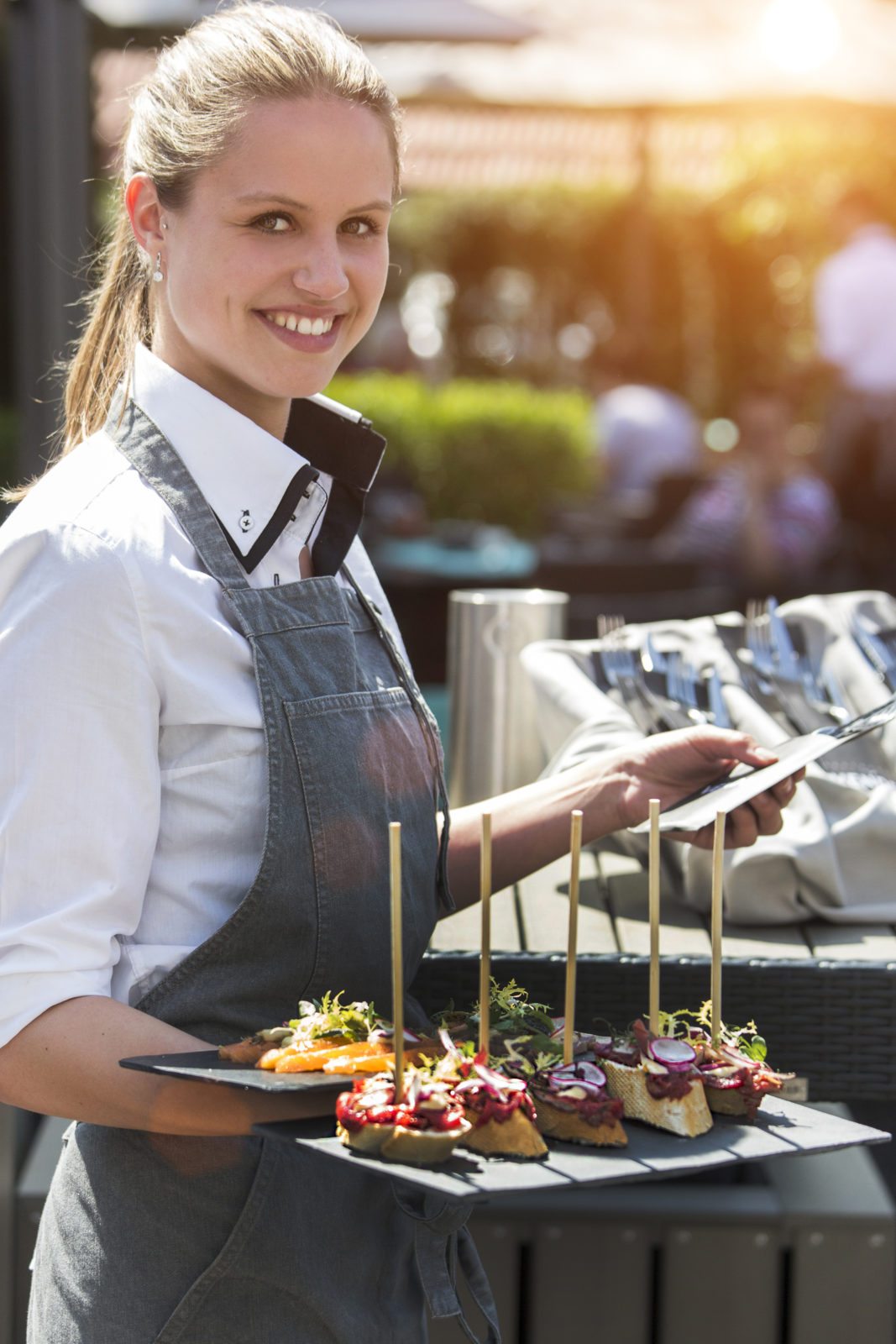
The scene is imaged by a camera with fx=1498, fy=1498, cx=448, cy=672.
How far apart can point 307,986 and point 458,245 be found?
57.4ft

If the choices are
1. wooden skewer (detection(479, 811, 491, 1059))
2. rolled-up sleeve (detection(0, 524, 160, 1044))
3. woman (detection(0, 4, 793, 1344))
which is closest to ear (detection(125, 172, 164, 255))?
woman (detection(0, 4, 793, 1344))

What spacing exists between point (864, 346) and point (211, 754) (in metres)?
5.44

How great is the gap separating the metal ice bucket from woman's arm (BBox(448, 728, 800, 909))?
553 mm

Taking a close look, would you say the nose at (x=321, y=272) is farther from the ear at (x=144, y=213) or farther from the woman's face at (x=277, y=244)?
the ear at (x=144, y=213)

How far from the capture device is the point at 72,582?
Answer: 120cm

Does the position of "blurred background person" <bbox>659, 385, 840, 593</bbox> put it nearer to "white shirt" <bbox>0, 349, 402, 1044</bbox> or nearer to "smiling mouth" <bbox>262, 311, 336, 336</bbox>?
"smiling mouth" <bbox>262, 311, 336, 336</bbox>

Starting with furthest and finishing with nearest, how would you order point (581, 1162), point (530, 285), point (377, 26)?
point (530, 285) → point (377, 26) → point (581, 1162)

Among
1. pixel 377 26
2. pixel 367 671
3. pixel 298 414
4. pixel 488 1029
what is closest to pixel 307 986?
pixel 488 1029

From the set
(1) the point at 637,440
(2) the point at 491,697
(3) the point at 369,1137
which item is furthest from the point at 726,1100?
(1) the point at 637,440

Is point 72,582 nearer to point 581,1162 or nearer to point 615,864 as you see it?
point 581,1162

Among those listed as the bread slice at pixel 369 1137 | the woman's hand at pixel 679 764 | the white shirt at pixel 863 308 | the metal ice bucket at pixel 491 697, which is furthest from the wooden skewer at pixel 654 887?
the white shirt at pixel 863 308

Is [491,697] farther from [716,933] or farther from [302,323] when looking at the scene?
[716,933]

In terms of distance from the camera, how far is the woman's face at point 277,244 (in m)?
1.34

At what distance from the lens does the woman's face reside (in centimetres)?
134
